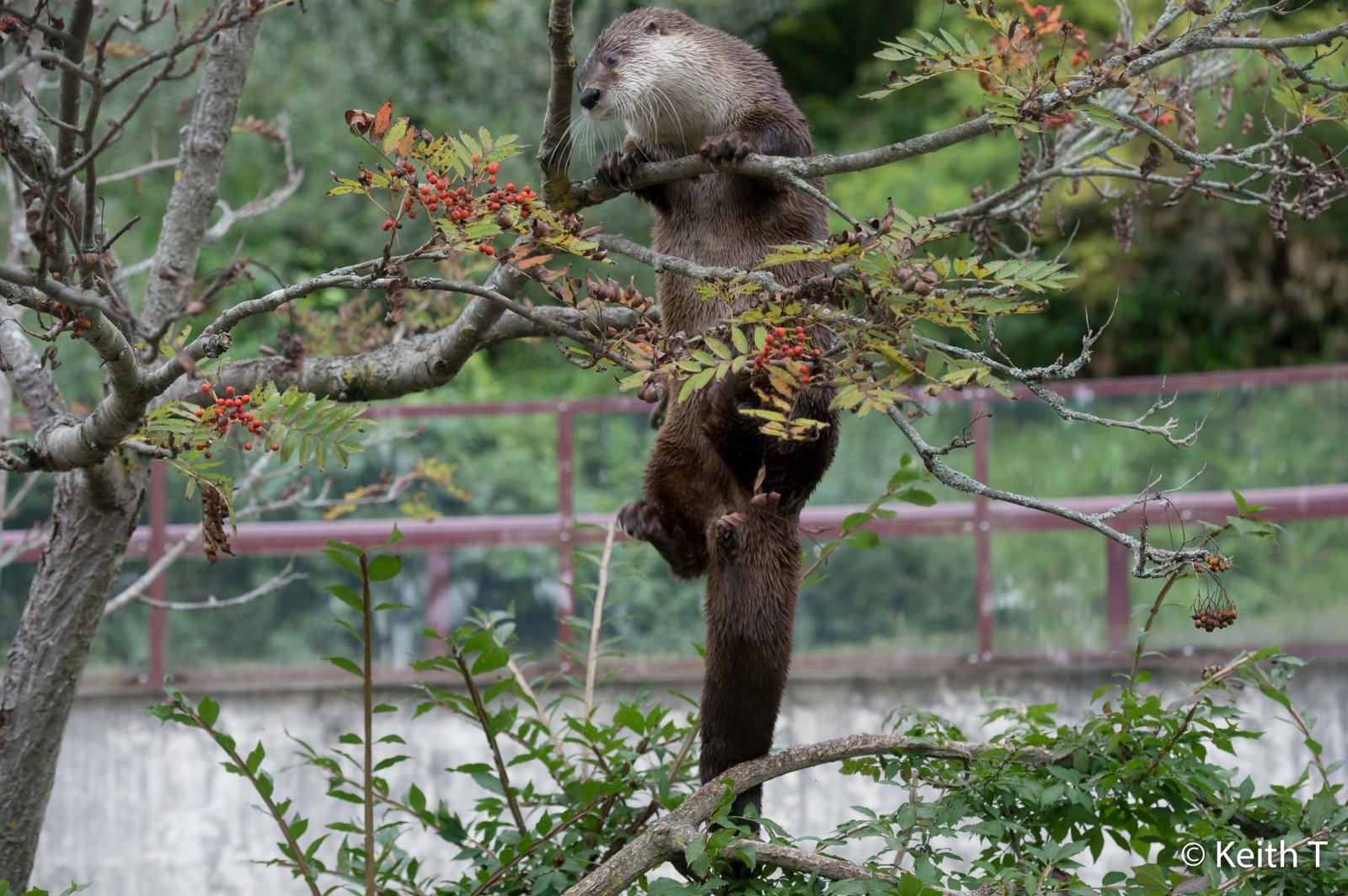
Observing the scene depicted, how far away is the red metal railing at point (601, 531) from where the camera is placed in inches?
235

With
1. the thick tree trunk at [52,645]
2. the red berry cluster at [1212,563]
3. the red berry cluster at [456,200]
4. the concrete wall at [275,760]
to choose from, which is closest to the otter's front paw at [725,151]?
the red berry cluster at [456,200]

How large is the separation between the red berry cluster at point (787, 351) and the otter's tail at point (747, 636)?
72 cm

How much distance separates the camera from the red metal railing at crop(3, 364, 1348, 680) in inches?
235

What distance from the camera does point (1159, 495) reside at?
205 centimetres

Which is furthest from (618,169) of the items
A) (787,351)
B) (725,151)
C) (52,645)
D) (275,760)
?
(275,760)

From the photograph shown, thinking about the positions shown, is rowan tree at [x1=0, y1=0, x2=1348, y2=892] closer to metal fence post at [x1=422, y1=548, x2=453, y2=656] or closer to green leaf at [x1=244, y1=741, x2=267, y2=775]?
green leaf at [x1=244, y1=741, x2=267, y2=775]

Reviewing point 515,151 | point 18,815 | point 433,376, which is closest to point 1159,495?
point 515,151

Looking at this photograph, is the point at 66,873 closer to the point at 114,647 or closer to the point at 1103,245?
the point at 114,647

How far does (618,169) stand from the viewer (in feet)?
→ 9.04

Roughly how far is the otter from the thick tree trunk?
3.60 feet

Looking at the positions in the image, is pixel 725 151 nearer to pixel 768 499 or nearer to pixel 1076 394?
pixel 768 499

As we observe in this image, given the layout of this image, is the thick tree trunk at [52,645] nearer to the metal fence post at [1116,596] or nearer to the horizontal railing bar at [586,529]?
the horizontal railing bar at [586,529]

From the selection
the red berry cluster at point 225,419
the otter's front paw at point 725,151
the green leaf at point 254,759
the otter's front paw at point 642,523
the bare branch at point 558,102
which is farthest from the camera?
the otter's front paw at point 642,523

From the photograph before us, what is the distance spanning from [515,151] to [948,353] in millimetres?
719
